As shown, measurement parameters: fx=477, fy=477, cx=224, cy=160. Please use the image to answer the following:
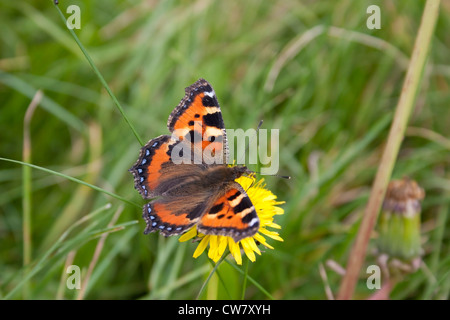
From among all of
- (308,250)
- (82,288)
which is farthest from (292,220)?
(82,288)

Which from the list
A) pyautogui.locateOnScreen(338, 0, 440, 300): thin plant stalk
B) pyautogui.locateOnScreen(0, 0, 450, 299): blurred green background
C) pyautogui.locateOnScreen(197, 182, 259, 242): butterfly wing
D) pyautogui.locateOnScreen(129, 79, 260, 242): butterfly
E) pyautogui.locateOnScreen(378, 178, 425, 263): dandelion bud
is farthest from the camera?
pyautogui.locateOnScreen(0, 0, 450, 299): blurred green background

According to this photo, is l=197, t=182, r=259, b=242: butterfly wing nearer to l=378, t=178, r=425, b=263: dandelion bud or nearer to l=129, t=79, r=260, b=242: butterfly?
l=129, t=79, r=260, b=242: butterfly

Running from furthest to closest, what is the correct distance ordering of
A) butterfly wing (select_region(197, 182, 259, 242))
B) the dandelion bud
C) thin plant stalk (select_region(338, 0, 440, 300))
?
the dandelion bud
thin plant stalk (select_region(338, 0, 440, 300))
butterfly wing (select_region(197, 182, 259, 242))

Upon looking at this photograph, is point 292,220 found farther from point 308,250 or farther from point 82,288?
point 82,288

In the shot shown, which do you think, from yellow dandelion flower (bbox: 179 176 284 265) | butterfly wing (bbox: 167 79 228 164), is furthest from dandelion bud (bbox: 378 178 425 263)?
butterfly wing (bbox: 167 79 228 164)

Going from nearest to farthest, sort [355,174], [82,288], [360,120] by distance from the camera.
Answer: [82,288] → [355,174] → [360,120]

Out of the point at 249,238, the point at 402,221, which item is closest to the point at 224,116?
the point at 402,221

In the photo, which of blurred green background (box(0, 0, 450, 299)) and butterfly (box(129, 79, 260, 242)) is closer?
butterfly (box(129, 79, 260, 242))

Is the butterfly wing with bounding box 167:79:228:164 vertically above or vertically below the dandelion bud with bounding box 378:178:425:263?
above

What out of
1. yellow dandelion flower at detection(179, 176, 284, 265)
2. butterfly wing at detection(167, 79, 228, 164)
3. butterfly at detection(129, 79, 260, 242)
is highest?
butterfly wing at detection(167, 79, 228, 164)
